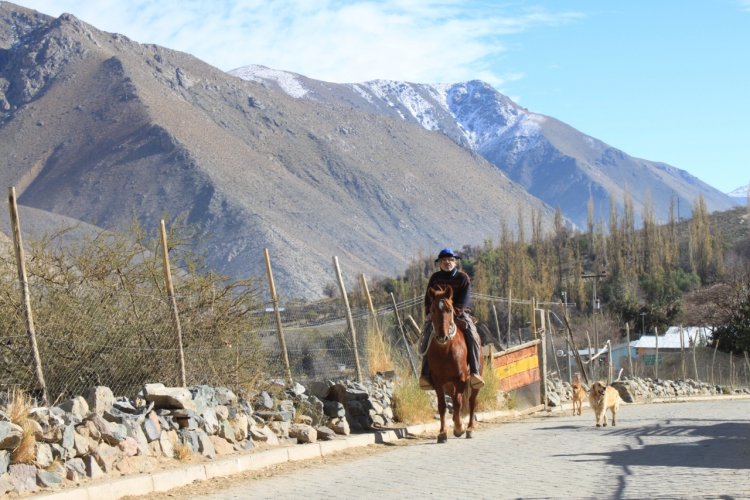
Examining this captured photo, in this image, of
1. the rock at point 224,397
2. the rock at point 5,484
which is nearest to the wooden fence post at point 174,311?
the rock at point 224,397

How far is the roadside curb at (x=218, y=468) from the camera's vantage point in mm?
10451

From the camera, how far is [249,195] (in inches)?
5723

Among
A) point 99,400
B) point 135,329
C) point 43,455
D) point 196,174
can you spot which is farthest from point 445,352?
point 196,174

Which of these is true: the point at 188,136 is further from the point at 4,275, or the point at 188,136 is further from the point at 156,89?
the point at 4,275

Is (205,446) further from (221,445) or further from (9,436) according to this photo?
(9,436)

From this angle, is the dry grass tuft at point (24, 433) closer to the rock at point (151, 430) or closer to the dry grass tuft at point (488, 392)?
the rock at point (151, 430)

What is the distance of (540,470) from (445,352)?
3.62 meters

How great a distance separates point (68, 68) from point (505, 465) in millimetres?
190848

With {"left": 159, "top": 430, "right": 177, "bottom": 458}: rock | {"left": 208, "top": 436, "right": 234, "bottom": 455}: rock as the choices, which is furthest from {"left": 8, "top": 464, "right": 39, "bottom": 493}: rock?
{"left": 208, "top": 436, "right": 234, "bottom": 455}: rock

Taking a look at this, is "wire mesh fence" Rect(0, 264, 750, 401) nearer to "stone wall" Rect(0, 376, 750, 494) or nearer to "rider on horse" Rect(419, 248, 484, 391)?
"stone wall" Rect(0, 376, 750, 494)

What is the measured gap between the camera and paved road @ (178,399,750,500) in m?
10.7

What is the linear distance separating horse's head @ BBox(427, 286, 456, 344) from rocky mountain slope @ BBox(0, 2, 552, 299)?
320ft

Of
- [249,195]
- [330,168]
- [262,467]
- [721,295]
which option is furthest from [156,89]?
[262,467]

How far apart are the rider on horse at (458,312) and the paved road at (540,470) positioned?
3.32 ft
